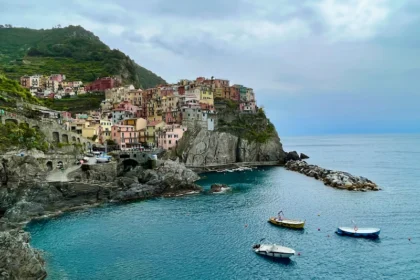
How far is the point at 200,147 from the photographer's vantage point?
92.3 metres

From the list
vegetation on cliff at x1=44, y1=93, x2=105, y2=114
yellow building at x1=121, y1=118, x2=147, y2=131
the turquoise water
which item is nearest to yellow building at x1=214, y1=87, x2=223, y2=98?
yellow building at x1=121, y1=118, x2=147, y2=131

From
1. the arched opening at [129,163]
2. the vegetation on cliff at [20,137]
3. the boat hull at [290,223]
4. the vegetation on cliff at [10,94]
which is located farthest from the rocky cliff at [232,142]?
the boat hull at [290,223]

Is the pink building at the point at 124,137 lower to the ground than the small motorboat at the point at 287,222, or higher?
higher

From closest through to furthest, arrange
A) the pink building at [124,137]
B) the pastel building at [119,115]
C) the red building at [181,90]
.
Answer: the pink building at [124,137] → the pastel building at [119,115] → the red building at [181,90]

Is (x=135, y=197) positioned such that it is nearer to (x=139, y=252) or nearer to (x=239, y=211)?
(x=239, y=211)

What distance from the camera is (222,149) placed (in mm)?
97062

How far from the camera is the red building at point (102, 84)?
396ft

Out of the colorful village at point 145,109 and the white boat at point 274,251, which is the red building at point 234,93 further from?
the white boat at point 274,251

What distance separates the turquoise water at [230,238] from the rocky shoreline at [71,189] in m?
3.61

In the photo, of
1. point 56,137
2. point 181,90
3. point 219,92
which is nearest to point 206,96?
point 181,90

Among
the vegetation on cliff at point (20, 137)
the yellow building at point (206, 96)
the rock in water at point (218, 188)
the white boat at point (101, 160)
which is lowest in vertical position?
the rock in water at point (218, 188)

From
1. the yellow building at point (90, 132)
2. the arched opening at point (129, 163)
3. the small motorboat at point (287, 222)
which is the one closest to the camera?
the small motorboat at point (287, 222)

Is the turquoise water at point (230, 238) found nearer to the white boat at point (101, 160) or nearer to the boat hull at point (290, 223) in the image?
the boat hull at point (290, 223)

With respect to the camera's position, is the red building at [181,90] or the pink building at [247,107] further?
the pink building at [247,107]
